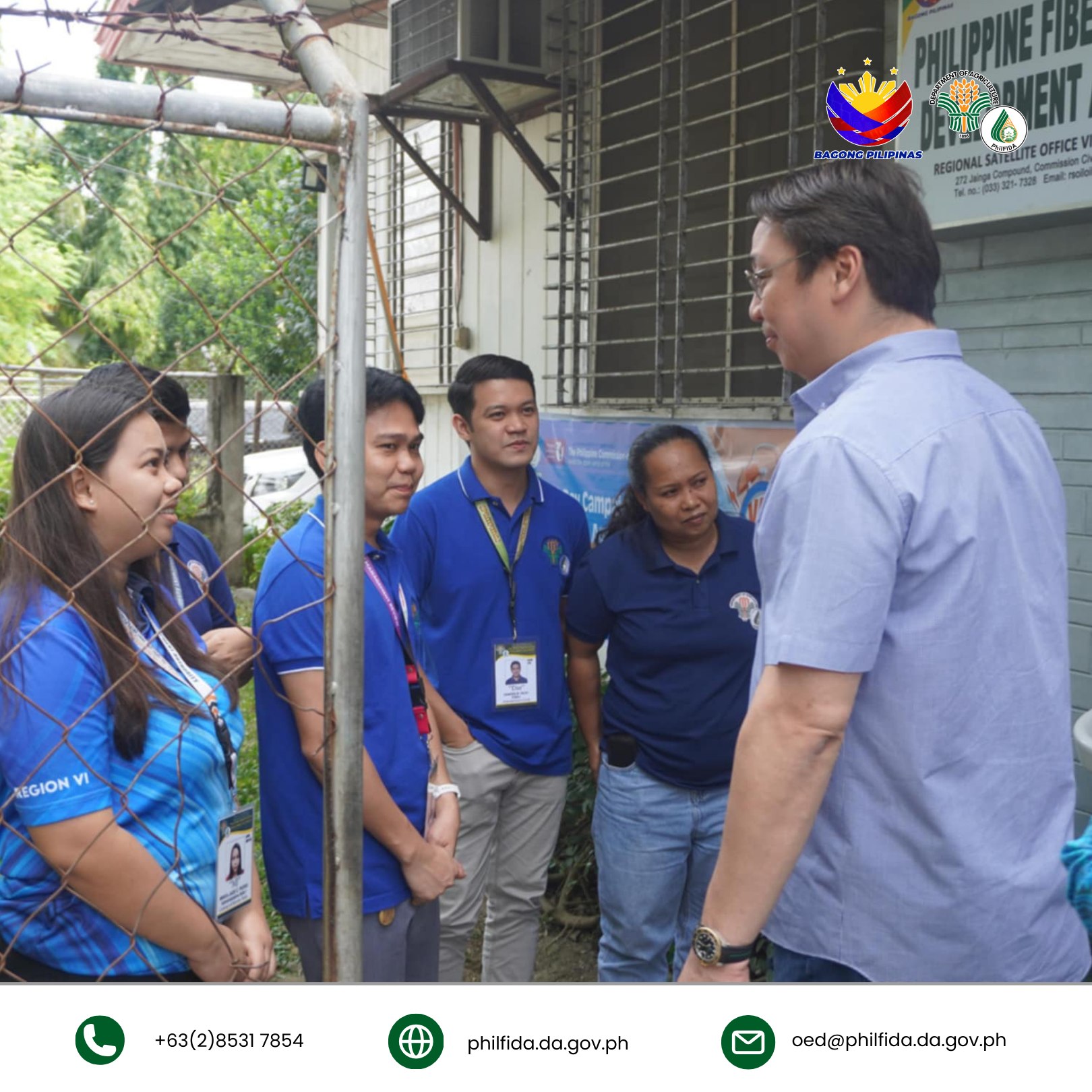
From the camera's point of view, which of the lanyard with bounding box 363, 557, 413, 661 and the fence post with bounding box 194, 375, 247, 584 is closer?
the lanyard with bounding box 363, 557, 413, 661

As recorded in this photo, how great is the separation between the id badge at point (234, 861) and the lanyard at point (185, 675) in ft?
0.25

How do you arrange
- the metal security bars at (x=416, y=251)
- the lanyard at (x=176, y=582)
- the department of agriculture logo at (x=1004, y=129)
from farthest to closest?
the metal security bars at (x=416, y=251), the department of agriculture logo at (x=1004, y=129), the lanyard at (x=176, y=582)

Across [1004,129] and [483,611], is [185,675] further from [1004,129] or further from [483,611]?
[1004,129]

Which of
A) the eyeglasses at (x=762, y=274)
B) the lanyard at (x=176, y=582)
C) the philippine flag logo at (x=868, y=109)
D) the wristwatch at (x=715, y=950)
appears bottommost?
the wristwatch at (x=715, y=950)

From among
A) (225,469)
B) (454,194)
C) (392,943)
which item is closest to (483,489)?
(392,943)

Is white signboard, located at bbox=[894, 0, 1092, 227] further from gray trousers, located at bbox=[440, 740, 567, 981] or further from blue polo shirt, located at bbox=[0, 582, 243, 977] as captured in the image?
blue polo shirt, located at bbox=[0, 582, 243, 977]

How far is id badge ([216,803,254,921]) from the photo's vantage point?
5.78ft

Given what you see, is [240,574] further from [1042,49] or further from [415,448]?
[1042,49]

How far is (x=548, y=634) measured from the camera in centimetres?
325

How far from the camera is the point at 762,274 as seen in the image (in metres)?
1.75

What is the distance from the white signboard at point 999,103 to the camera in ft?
9.10

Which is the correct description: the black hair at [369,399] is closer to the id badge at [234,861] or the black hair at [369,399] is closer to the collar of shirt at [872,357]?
the id badge at [234,861]
